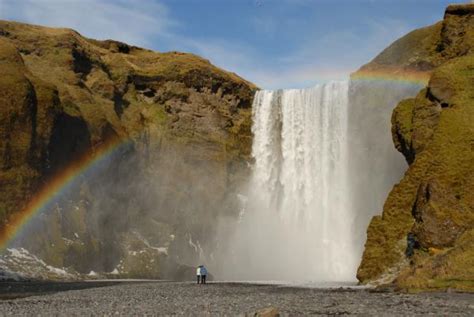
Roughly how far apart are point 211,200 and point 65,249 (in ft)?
73.0

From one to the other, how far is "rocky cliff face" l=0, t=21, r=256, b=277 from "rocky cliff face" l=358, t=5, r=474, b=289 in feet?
102

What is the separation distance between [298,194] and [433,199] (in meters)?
40.6

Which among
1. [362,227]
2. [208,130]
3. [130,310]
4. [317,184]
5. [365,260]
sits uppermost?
[208,130]

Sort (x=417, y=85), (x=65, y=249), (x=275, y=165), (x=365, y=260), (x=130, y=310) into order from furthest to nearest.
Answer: (x=275, y=165), (x=417, y=85), (x=65, y=249), (x=365, y=260), (x=130, y=310)

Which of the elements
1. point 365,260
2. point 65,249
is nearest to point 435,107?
point 365,260

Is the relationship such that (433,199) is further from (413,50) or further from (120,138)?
(120,138)

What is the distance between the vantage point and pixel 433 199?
39906 mm

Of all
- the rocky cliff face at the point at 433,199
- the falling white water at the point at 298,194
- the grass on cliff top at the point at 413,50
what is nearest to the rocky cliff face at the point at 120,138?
the falling white water at the point at 298,194

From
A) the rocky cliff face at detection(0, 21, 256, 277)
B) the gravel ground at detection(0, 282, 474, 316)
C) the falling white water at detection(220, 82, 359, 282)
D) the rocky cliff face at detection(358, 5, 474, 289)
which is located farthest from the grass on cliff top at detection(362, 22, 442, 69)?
the gravel ground at detection(0, 282, 474, 316)

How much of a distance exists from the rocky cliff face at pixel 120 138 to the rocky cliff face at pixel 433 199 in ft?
102

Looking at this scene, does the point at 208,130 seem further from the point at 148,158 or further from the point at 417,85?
the point at 417,85

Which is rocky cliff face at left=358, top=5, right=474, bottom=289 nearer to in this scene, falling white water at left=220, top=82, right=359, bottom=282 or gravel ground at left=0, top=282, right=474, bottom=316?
gravel ground at left=0, top=282, right=474, bottom=316

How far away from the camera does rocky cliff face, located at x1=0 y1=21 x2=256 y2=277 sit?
65.9 m

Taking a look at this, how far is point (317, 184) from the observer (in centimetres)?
7838
